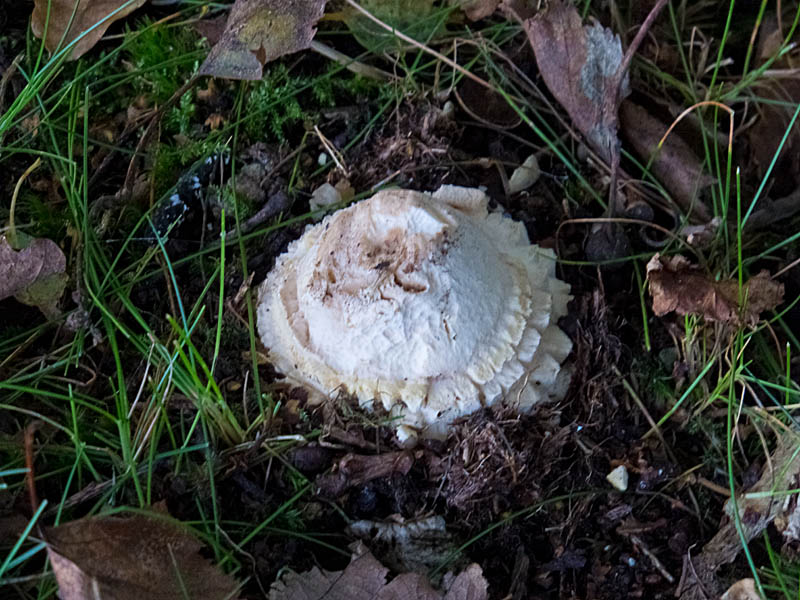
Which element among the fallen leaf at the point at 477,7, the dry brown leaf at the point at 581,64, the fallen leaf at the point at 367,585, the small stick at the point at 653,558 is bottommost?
the small stick at the point at 653,558

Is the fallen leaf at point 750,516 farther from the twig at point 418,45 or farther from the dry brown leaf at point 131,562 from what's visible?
the twig at point 418,45

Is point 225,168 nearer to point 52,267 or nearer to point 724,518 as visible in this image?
point 52,267

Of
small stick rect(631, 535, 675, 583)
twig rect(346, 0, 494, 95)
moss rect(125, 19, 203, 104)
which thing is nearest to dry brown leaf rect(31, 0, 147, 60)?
moss rect(125, 19, 203, 104)

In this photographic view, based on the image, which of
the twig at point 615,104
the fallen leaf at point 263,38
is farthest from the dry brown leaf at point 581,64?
the fallen leaf at point 263,38

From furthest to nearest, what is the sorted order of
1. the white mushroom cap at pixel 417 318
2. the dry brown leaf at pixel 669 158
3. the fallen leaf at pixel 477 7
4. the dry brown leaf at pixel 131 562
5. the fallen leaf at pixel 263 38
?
the fallen leaf at pixel 477 7, the dry brown leaf at pixel 669 158, the fallen leaf at pixel 263 38, the white mushroom cap at pixel 417 318, the dry brown leaf at pixel 131 562

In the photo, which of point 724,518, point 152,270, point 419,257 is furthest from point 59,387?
point 724,518

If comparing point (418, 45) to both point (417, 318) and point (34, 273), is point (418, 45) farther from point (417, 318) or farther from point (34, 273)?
point (34, 273)

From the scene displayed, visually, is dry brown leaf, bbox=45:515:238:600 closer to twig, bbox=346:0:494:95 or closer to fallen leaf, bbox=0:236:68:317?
fallen leaf, bbox=0:236:68:317
